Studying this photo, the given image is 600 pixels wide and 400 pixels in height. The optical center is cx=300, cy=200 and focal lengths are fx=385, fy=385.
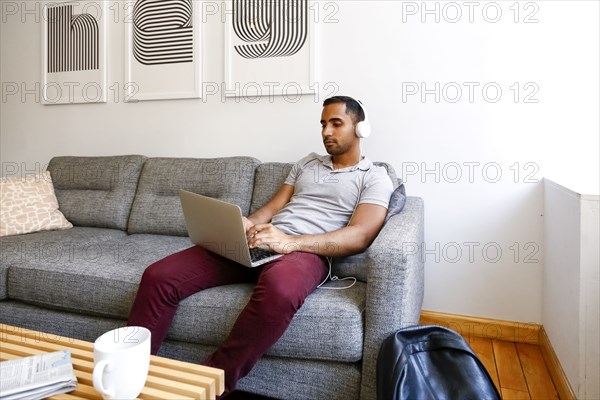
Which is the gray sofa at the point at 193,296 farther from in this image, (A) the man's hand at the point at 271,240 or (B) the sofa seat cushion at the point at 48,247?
(A) the man's hand at the point at 271,240

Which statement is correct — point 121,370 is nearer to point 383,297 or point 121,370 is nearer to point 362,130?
point 383,297

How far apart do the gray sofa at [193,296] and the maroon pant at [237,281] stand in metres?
0.05

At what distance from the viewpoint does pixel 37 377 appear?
0.79 metres

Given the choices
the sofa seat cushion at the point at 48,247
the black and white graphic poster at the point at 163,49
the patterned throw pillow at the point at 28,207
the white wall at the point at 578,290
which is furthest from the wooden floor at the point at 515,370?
the black and white graphic poster at the point at 163,49

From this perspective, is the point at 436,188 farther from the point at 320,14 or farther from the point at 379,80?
the point at 320,14

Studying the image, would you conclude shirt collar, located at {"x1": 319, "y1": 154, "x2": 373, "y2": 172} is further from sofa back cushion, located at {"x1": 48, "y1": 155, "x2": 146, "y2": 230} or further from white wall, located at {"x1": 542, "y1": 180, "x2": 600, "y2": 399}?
sofa back cushion, located at {"x1": 48, "y1": 155, "x2": 146, "y2": 230}

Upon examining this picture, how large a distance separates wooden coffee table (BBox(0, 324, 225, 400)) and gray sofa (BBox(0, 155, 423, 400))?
382 mm

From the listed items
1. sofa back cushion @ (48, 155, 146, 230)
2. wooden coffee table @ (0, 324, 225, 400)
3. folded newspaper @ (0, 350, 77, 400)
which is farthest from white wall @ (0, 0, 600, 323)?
folded newspaper @ (0, 350, 77, 400)

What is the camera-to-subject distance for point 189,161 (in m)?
2.14

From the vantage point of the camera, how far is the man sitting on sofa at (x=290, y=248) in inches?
45.1

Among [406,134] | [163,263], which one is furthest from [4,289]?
[406,134]

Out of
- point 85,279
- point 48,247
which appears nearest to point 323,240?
point 85,279

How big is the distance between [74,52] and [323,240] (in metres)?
2.35

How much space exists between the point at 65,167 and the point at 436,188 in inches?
85.5
